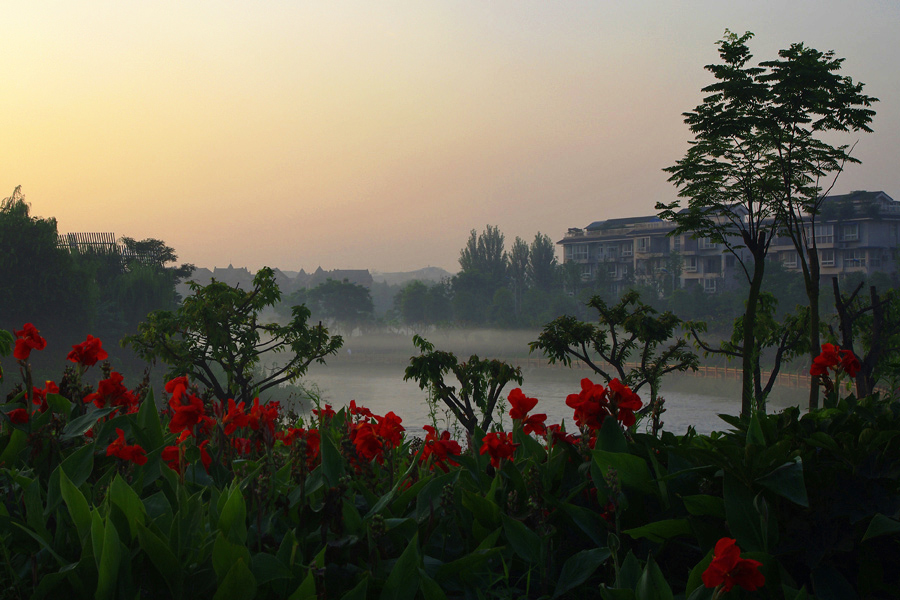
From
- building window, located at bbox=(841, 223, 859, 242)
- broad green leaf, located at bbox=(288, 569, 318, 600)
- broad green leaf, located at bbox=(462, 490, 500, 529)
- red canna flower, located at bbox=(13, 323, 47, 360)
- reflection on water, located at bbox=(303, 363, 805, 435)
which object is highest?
building window, located at bbox=(841, 223, 859, 242)

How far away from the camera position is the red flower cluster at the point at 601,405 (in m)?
2.45

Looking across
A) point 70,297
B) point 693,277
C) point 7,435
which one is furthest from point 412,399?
point 7,435

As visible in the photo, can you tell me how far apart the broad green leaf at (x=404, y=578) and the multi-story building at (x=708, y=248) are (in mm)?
58447

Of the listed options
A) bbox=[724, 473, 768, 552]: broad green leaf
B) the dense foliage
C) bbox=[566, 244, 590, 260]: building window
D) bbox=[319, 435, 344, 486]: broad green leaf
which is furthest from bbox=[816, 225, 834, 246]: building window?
bbox=[319, 435, 344, 486]: broad green leaf

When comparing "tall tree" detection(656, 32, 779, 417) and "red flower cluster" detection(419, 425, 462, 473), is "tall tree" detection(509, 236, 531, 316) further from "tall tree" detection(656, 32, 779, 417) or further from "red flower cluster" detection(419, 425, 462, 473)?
"red flower cluster" detection(419, 425, 462, 473)

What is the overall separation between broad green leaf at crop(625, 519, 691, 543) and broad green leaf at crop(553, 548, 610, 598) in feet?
0.39

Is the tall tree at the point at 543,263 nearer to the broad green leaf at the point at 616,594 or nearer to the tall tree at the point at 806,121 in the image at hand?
the tall tree at the point at 806,121

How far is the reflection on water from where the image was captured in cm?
3934

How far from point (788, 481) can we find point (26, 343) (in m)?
2.93

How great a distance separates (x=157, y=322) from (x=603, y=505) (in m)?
14.1

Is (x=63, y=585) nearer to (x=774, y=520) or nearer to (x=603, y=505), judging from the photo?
(x=603, y=505)

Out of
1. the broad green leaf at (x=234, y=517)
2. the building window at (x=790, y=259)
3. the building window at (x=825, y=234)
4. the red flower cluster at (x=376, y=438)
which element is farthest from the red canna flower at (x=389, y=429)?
the building window at (x=825, y=234)

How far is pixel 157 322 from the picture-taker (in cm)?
1459

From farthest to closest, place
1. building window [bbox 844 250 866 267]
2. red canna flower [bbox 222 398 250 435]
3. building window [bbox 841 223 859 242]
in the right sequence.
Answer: building window [bbox 841 223 859 242], building window [bbox 844 250 866 267], red canna flower [bbox 222 398 250 435]
